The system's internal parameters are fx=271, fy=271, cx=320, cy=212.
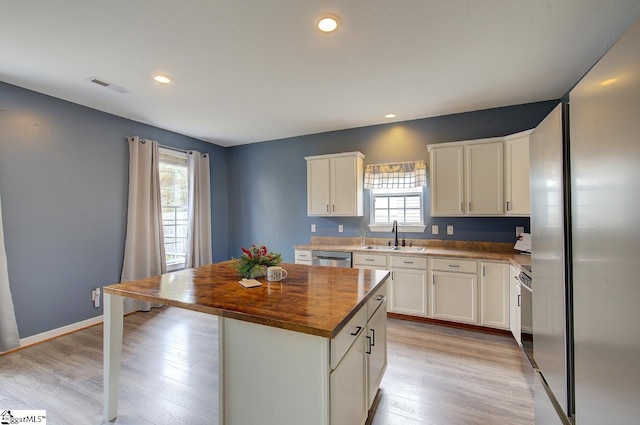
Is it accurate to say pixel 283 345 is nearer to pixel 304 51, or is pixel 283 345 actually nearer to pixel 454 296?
pixel 304 51

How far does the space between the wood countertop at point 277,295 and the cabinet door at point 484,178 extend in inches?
80.7

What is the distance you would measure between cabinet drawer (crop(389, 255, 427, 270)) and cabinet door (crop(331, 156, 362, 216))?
0.91 metres

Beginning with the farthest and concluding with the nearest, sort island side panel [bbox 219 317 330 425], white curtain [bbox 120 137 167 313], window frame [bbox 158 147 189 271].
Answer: window frame [bbox 158 147 189 271]
white curtain [bbox 120 137 167 313]
island side panel [bbox 219 317 330 425]

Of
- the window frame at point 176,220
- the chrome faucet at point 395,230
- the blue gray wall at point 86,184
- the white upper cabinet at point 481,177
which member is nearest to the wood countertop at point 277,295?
the chrome faucet at point 395,230

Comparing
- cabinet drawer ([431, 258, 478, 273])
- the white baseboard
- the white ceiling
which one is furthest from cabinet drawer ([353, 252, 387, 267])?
the white baseboard

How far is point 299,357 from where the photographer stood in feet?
3.96

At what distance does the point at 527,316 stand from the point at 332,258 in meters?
2.32

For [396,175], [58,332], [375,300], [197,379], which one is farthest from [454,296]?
[58,332]

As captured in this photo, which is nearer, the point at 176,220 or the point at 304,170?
the point at 176,220

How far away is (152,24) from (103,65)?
0.91m

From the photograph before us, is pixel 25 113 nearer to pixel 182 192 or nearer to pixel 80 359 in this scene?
pixel 182 192

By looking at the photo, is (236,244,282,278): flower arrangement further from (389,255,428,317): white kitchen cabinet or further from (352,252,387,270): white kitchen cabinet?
(389,255,428,317): white kitchen cabinet

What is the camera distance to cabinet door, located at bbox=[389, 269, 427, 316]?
3.35m

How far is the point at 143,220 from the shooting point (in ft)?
12.6
